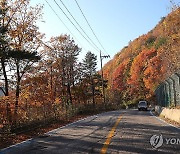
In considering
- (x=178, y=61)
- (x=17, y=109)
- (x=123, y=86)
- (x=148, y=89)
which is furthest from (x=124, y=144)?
(x=123, y=86)

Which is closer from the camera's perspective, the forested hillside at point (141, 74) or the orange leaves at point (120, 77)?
the forested hillside at point (141, 74)

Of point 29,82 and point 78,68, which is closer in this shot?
point 29,82

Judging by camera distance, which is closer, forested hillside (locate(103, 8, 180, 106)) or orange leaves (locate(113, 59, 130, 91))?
forested hillside (locate(103, 8, 180, 106))

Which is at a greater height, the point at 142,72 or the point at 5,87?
the point at 142,72

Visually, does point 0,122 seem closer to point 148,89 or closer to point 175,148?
point 175,148

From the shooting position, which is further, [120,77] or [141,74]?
[120,77]

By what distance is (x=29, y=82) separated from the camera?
2952 cm

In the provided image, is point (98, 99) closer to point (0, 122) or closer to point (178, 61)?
point (178, 61)

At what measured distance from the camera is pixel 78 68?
Result: 60750 mm

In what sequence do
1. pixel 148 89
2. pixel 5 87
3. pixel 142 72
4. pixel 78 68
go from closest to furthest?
pixel 5 87, pixel 78 68, pixel 148 89, pixel 142 72

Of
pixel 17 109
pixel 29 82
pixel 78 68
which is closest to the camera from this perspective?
pixel 17 109

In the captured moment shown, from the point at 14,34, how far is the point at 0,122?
12.4 metres

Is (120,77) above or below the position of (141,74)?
above

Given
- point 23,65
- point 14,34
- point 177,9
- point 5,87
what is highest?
point 177,9
